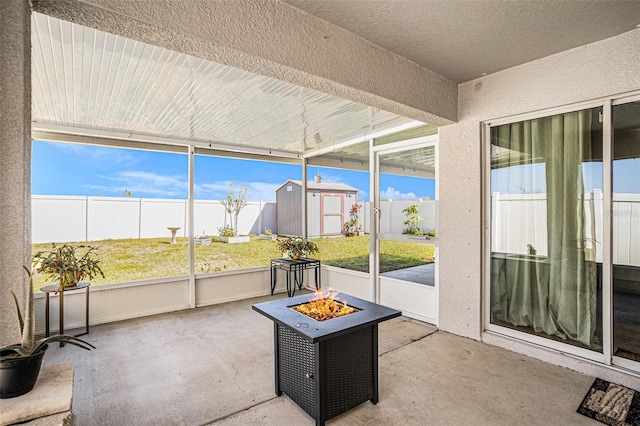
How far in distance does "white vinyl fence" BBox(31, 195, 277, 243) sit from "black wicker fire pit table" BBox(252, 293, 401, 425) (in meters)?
3.10

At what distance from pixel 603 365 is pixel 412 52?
309cm

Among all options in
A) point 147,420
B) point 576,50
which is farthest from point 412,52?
point 147,420

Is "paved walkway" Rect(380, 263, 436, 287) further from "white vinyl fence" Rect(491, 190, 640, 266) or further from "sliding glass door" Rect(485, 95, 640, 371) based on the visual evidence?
"white vinyl fence" Rect(491, 190, 640, 266)

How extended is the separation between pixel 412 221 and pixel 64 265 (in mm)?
4231

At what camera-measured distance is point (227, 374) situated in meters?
2.76

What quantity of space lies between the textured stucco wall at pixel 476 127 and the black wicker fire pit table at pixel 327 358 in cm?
155

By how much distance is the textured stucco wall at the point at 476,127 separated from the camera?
2.62 metres

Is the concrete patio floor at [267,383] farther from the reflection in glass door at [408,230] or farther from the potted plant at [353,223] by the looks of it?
the potted plant at [353,223]

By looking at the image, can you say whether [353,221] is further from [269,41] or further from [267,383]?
[269,41]

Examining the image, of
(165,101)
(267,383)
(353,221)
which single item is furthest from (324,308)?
(353,221)

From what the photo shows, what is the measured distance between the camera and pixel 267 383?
261 centimetres

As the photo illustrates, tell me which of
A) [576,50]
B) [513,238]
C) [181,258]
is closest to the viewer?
[576,50]

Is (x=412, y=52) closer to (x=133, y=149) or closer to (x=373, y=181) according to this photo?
(x=373, y=181)

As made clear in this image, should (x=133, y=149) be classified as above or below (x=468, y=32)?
below
